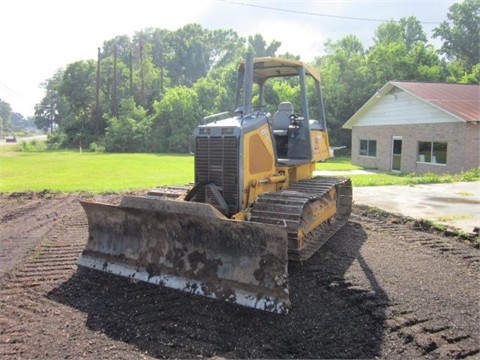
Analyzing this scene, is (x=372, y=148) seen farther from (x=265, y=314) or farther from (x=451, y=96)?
(x=265, y=314)

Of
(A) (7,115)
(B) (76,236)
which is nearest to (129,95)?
(B) (76,236)

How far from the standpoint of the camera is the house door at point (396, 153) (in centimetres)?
2552

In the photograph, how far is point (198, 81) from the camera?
182 feet

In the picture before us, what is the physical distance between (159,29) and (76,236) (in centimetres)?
9904

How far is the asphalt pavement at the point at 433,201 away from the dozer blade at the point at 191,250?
16.6 ft

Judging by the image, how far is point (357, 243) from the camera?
719 centimetres

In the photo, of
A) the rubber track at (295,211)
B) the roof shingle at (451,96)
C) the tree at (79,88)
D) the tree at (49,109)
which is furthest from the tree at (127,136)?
the tree at (49,109)

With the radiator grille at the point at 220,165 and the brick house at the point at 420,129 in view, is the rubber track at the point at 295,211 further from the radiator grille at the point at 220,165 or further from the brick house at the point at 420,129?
the brick house at the point at 420,129

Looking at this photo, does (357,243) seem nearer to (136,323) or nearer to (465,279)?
(465,279)

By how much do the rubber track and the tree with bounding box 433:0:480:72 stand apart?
6239 centimetres

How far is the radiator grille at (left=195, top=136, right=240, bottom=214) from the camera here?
577 cm

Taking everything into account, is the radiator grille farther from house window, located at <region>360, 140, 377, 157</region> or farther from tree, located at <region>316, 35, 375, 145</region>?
tree, located at <region>316, 35, 375, 145</region>

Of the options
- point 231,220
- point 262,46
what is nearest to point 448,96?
point 231,220

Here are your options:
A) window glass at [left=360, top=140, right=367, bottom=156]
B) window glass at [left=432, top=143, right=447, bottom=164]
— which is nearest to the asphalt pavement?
window glass at [left=432, top=143, right=447, bottom=164]
